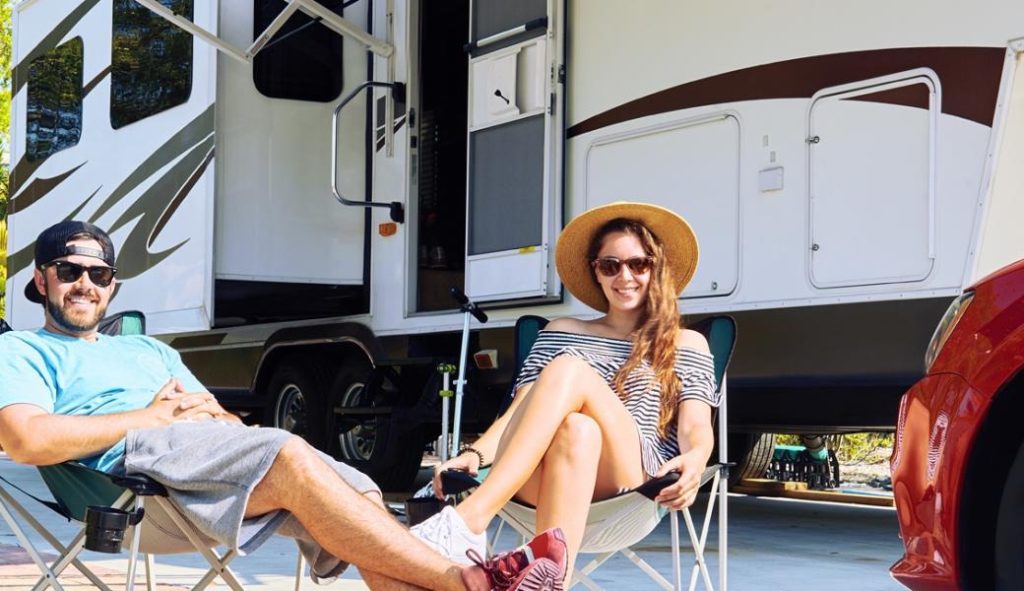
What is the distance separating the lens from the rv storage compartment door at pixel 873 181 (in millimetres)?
4520

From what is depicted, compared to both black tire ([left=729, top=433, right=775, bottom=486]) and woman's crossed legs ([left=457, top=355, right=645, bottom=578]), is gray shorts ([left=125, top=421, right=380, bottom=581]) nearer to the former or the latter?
woman's crossed legs ([left=457, top=355, right=645, bottom=578])

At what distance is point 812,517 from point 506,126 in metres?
2.57

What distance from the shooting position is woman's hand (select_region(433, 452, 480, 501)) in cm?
337

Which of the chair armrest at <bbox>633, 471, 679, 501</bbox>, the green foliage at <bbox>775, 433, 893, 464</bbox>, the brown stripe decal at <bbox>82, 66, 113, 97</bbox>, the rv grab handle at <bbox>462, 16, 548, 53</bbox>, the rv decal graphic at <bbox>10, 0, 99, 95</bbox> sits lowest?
the green foliage at <bbox>775, 433, 893, 464</bbox>

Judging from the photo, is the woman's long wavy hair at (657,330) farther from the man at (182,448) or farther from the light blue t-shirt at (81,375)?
the light blue t-shirt at (81,375)

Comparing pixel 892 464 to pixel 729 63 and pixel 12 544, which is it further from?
pixel 12 544

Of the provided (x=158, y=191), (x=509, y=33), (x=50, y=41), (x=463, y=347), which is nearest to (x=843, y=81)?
(x=509, y=33)

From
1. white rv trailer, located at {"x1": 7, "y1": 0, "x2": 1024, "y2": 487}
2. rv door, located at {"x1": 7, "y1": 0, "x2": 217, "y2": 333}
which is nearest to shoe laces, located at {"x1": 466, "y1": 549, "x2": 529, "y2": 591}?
white rv trailer, located at {"x1": 7, "y1": 0, "x2": 1024, "y2": 487}

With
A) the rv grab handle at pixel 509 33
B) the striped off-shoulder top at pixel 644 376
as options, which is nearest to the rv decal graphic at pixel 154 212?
the rv grab handle at pixel 509 33

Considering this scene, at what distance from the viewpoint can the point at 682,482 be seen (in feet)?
10.7

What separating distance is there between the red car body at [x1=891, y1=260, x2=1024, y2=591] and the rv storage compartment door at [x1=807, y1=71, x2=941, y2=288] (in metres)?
1.67

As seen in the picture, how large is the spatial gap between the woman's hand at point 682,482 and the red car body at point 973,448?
1.79 feet

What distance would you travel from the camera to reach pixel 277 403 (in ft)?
26.2

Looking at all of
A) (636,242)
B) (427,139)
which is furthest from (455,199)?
(636,242)
